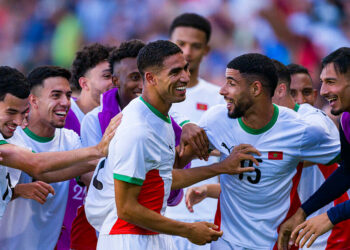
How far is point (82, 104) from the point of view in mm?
5938

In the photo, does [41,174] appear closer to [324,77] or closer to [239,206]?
[239,206]

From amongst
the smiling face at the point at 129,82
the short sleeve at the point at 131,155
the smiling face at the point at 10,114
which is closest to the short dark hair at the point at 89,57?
the smiling face at the point at 129,82

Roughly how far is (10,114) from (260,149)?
1848 millimetres

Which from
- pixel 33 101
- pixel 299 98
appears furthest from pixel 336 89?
pixel 33 101

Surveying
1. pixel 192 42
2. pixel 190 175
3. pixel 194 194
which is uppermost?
pixel 192 42

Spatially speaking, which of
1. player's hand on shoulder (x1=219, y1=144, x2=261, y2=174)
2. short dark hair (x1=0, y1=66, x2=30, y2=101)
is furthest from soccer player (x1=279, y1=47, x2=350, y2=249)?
short dark hair (x1=0, y1=66, x2=30, y2=101)

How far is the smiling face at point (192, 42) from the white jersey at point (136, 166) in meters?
2.70

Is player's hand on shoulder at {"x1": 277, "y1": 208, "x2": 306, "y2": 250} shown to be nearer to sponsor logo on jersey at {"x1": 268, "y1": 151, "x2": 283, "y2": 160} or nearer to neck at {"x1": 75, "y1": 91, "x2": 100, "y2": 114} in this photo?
sponsor logo on jersey at {"x1": 268, "y1": 151, "x2": 283, "y2": 160}

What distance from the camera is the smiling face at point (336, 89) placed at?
4195 millimetres

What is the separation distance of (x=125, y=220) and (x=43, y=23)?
8.19 metres

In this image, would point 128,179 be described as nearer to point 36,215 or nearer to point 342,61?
point 36,215

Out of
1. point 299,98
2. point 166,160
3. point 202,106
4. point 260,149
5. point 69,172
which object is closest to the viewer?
point 166,160

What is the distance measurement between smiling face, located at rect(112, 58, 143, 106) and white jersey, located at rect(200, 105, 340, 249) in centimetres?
87

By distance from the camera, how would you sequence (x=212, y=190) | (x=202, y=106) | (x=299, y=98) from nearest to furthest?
1. (x=212, y=190)
2. (x=299, y=98)
3. (x=202, y=106)
